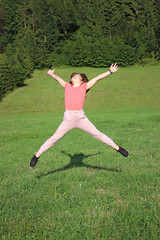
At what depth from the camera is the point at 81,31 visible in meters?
93.1

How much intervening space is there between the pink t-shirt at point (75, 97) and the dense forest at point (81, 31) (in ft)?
233

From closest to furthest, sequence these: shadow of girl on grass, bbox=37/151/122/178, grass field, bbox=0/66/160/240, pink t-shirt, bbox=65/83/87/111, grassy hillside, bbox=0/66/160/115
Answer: grass field, bbox=0/66/160/240 < pink t-shirt, bbox=65/83/87/111 < shadow of girl on grass, bbox=37/151/122/178 < grassy hillside, bbox=0/66/160/115

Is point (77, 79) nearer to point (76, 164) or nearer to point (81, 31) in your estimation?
point (76, 164)

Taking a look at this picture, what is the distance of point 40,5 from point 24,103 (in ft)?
187

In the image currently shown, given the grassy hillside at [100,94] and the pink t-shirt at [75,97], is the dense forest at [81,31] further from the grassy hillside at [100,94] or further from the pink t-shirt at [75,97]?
the pink t-shirt at [75,97]

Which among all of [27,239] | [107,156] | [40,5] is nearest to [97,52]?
[40,5]

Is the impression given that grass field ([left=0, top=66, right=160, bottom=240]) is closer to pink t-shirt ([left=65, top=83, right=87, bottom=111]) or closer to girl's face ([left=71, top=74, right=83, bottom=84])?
pink t-shirt ([left=65, top=83, right=87, bottom=111])

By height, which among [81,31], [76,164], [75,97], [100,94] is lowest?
[100,94]

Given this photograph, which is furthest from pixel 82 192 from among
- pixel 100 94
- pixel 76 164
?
pixel 100 94

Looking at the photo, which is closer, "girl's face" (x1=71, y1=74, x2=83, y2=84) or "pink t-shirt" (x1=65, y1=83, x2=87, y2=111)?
"pink t-shirt" (x1=65, y1=83, x2=87, y2=111)

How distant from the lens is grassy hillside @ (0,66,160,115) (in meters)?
42.1

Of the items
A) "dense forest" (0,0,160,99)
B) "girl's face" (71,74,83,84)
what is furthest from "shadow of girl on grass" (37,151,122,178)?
"dense forest" (0,0,160,99)

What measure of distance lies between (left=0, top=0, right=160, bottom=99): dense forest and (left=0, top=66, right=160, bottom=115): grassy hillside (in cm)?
1254

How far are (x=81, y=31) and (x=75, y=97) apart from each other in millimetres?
93028
